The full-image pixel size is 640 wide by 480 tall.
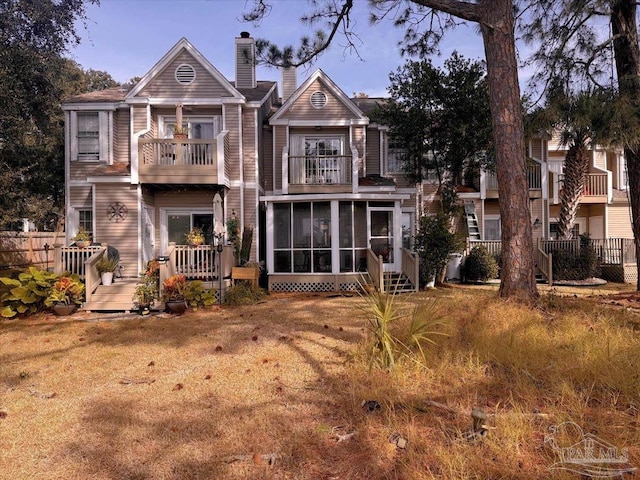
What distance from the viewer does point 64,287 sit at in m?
9.69

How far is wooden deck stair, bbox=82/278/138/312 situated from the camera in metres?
10.0

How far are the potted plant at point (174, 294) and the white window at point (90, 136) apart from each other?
7.11 m

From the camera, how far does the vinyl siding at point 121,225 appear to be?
13492 millimetres

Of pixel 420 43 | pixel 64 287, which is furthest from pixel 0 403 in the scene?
pixel 420 43

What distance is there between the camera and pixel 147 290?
9852mm

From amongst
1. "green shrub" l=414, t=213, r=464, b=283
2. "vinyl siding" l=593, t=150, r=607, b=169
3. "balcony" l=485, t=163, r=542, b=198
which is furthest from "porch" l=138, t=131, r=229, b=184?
"vinyl siding" l=593, t=150, r=607, b=169

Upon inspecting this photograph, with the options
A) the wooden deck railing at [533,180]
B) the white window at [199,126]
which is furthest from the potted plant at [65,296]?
the wooden deck railing at [533,180]

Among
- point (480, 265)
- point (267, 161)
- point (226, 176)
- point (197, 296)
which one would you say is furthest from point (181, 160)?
point (480, 265)

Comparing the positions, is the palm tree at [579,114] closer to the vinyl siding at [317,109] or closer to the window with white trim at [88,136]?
the vinyl siding at [317,109]

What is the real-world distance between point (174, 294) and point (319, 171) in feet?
22.8

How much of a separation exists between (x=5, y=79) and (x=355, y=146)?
10.7 meters

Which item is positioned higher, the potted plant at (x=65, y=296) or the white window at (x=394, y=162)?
the white window at (x=394, y=162)

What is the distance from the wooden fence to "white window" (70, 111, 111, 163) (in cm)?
409

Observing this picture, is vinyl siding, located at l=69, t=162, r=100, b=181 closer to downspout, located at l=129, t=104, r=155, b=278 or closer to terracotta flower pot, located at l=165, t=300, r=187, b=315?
downspout, located at l=129, t=104, r=155, b=278
